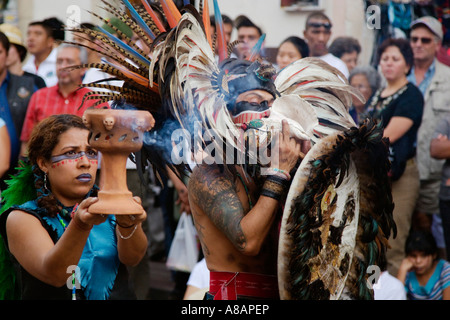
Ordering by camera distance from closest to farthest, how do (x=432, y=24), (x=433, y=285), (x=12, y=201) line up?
(x=12, y=201), (x=433, y=285), (x=432, y=24)

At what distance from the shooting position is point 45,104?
519 cm

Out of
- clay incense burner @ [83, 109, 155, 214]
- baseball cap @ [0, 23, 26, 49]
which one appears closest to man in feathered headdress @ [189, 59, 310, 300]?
clay incense burner @ [83, 109, 155, 214]

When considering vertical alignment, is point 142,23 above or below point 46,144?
above

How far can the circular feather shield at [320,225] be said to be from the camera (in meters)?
2.61

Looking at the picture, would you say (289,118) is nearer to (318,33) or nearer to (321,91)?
(321,91)

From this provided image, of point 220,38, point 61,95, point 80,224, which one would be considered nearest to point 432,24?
point 220,38

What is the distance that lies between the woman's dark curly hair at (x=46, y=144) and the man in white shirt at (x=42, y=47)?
2996 millimetres

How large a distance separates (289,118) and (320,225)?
0.49 metres

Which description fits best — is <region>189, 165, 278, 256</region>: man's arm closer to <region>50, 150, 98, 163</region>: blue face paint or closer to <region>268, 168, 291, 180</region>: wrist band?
<region>268, 168, 291, 180</region>: wrist band

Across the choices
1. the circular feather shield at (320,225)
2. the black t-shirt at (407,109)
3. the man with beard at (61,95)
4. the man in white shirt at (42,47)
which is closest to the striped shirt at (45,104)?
the man with beard at (61,95)

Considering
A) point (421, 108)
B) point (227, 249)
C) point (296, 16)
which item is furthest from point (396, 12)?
point (227, 249)

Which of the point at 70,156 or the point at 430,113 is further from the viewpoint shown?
the point at 430,113

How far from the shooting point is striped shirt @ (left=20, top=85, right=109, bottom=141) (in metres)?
5.10

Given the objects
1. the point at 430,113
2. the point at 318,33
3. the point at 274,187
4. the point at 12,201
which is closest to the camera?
the point at 274,187
